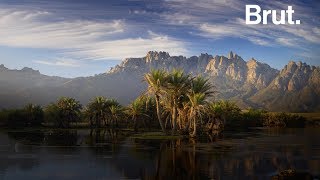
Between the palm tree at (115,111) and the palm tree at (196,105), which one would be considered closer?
the palm tree at (196,105)

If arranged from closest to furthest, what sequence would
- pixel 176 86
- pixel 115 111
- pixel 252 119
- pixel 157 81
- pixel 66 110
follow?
pixel 157 81 → pixel 176 86 → pixel 115 111 → pixel 66 110 → pixel 252 119

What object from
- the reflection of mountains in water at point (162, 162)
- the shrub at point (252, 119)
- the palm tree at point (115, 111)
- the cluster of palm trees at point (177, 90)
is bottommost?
the reflection of mountains in water at point (162, 162)

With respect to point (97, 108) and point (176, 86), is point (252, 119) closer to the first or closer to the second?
point (97, 108)

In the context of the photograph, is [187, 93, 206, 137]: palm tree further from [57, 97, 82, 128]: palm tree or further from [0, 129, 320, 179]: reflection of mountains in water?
[57, 97, 82, 128]: palm tree

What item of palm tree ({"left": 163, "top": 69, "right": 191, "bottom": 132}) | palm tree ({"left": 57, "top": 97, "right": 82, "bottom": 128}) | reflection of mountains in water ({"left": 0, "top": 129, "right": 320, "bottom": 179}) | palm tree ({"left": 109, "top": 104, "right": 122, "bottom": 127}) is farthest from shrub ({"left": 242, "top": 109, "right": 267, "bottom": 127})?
reflection of mountains in water ({"left": 0, "top": 129, "right": 320, "bottom": 179})

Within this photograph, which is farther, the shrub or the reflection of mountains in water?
the shrub

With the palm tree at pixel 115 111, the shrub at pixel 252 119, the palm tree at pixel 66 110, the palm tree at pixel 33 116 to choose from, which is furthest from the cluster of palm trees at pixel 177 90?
the shrub at pixel 252 119

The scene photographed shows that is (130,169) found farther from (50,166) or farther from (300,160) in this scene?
(300,160)

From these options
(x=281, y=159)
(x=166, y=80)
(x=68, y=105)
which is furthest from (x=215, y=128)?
(x=281, y=159)

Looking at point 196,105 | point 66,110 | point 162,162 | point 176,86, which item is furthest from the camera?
point 66,110

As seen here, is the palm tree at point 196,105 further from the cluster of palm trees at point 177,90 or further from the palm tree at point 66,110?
the palm tree at point 66,110

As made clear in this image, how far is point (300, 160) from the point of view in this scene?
3891cm

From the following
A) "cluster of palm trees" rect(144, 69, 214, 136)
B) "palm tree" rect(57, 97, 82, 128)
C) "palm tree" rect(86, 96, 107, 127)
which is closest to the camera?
"cluster of palm trees" rect(144, 69, 214, 136)

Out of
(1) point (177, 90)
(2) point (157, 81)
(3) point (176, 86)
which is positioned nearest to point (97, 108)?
(1) point (177, 90)
